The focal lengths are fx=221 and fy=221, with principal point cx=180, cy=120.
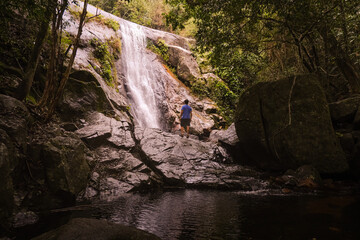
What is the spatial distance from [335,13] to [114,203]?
26.5ft

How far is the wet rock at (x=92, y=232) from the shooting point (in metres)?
2.61

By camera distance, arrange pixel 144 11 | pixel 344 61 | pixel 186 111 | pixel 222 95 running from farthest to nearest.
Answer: pixel 144 11
pixel 222 95
pixel 186 111
pixel 344 61

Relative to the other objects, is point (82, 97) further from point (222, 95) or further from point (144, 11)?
point (144, 11)

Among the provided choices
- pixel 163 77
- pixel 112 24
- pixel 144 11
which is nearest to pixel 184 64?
pixel 163 77

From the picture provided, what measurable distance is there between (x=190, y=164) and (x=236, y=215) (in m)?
4.01

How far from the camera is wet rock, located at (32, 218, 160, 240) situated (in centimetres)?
261

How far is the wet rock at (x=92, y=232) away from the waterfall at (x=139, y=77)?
1045 cm

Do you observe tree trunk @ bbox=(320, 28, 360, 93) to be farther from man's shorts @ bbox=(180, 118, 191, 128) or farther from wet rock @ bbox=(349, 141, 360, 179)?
man's shorts @ bbox=(180, 118, 191, 128)

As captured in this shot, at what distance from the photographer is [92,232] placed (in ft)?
8.95

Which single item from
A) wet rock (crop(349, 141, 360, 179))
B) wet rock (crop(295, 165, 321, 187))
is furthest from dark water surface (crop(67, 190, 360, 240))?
wet rock (crop(349, 141, 360, 179))

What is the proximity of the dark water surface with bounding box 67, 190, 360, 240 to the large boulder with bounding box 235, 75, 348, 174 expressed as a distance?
1723mm

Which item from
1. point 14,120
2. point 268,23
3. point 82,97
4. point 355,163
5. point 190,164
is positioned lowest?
point 355,163

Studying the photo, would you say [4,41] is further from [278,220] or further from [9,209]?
[278,220]

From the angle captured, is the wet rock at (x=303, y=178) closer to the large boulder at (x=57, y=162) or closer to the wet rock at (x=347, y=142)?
the wet rock at (x=347, y=142)
